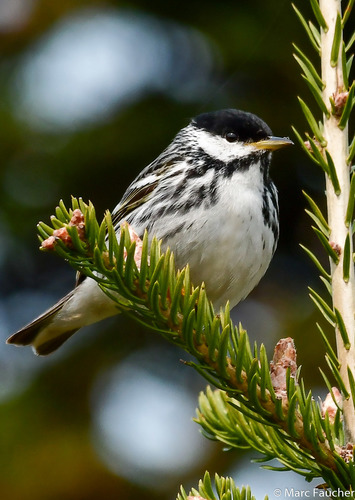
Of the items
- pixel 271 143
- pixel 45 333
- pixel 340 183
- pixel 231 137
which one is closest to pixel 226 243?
pixel 271 143

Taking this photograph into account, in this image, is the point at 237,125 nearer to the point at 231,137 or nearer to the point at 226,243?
the point at 231,137

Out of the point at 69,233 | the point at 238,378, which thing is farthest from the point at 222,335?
the point at 69,233

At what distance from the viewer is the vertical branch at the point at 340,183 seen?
1.70m

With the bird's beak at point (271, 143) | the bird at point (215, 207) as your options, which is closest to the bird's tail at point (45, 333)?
the bird at point (215, 207)

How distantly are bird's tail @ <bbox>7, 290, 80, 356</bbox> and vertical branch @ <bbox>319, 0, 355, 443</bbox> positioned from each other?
231 cm

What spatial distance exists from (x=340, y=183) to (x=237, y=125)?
191 centimetres

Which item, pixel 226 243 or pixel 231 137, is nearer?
pixel 226 243

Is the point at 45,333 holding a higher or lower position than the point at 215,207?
lower

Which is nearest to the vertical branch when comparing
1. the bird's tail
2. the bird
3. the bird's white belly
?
the bird

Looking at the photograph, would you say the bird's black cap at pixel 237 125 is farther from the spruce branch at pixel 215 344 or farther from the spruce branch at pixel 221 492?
the spruce branch at pixel 221 492

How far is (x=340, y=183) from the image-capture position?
5.81ft

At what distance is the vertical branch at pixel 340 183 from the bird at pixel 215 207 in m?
1.30

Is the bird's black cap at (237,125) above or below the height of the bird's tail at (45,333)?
above

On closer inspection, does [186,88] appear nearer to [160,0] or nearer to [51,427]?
[160,0]
